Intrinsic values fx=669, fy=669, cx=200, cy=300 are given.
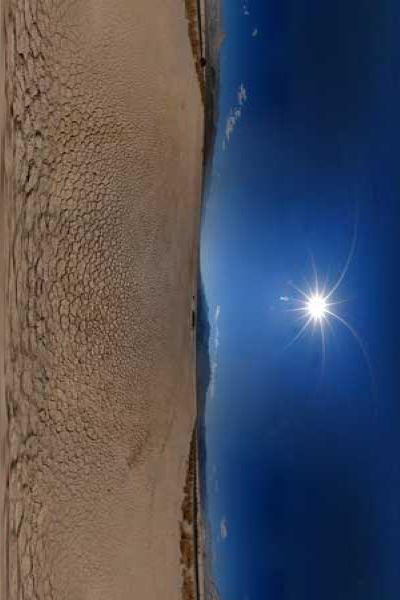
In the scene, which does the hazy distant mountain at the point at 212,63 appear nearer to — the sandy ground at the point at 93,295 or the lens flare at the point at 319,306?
the sandy ground at the point at 93,295

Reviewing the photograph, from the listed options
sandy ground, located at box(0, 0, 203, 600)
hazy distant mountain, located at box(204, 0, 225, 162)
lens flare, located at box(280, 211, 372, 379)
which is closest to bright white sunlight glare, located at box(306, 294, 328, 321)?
lens flare, located at box(280, 211, 372, 379)

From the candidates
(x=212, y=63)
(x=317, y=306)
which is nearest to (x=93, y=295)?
(x=317, y=306)

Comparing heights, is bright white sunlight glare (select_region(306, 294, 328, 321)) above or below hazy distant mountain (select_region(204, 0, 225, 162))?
below

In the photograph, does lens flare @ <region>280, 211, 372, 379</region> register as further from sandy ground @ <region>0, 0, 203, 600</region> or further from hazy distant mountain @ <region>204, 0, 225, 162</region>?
hazy distant mountain @ <region>204, 0, 225, 162</region>

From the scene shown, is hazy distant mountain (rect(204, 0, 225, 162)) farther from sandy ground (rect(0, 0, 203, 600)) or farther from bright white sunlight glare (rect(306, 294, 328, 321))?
bright white sunlight glare (rect(306, 294, 328, 321))

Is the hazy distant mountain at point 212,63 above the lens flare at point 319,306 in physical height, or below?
above

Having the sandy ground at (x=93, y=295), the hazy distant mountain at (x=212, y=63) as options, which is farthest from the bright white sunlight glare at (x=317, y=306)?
the hazy distant mountain at (x=212, y=63)

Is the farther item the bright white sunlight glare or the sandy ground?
the bright white sunlight glare

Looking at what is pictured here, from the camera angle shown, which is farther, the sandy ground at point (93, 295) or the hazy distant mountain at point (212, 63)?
the hazy distant mountain at point (212, 63)

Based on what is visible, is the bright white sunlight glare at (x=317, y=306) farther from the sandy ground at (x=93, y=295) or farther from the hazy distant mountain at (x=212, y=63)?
the hazy distant mountain at (x=212, y=63)

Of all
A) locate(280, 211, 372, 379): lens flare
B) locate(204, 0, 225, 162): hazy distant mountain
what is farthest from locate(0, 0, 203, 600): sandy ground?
locate(280, 211, 372, 379): lens flare
